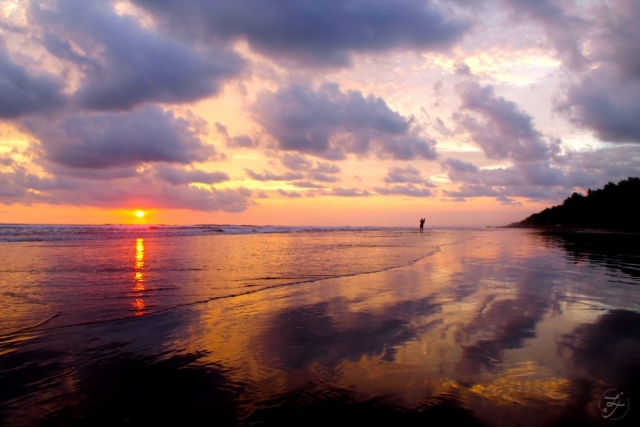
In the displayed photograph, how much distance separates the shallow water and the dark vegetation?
77.9 meters

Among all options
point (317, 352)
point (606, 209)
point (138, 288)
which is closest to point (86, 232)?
point (138, 288)

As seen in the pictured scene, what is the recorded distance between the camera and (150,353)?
20.9ft

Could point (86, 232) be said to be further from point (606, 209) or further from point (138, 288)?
point (606, 209)

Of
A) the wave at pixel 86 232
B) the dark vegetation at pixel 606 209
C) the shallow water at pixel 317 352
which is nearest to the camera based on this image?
the shallow water at pixel 317 352

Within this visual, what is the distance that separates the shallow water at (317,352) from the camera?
14.6ft

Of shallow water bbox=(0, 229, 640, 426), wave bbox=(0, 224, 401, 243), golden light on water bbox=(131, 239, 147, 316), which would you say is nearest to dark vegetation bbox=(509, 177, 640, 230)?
wave bbox=(0, 224, 401, 243)

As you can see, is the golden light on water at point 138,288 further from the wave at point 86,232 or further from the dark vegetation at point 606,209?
the dark vegetation at point 606,209

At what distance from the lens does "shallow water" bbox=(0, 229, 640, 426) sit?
14.6 ft

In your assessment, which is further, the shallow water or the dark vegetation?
the dark vegetation

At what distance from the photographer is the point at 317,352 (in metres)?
6.36

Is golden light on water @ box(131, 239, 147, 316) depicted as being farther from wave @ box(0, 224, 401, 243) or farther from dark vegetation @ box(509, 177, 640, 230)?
dark vegetation @ box(509, 177, 640, 230)

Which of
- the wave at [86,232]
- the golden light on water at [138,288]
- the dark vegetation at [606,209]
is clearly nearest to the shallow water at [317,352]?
the golden light on water at [138,288]

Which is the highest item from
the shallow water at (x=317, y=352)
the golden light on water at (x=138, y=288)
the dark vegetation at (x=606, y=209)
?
the dark vegetation at (x=606, y=209)

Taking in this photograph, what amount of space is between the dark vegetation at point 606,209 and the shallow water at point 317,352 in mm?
77882
